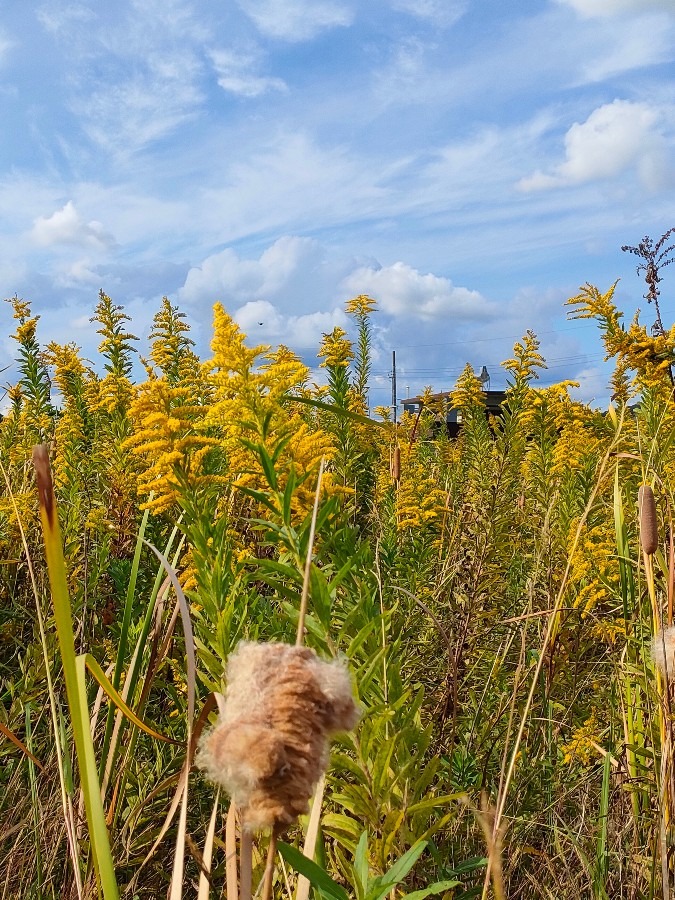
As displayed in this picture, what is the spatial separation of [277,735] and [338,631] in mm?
1224

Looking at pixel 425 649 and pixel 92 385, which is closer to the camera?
pixel 425 649

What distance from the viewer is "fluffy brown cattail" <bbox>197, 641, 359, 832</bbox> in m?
0.69

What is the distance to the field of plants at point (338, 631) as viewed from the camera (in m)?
1.46

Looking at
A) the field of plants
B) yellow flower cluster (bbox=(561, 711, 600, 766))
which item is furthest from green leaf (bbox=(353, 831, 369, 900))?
yellow flower cluster (bbox=(561, 711, 600, 766))

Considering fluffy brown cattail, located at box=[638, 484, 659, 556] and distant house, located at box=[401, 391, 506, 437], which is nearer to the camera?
fluffy brown cattail, located at box=[638, 484, 659, 556]

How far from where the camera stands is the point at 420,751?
5.23ft

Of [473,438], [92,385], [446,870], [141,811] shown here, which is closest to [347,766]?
[446,870]

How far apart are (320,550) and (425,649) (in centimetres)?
133

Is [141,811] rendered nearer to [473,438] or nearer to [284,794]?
[284,794]

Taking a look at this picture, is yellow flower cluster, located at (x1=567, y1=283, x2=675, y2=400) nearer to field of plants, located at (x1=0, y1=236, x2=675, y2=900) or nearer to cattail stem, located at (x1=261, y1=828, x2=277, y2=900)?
field of plants, located at (x1=0, y1=236, x2=675, y2=900)

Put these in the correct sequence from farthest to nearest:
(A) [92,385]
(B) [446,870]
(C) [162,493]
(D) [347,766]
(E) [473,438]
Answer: (A) [92,385] < (E) [473,438] < (C) [162,493] < (B) [446,870] < (D) [347,766]

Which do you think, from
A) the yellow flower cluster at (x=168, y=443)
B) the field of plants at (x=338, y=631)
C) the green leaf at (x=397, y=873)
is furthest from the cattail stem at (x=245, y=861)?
the yellow flower cluster at (x=168, y=443)

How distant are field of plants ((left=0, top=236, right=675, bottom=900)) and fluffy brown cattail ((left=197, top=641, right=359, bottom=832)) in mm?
12

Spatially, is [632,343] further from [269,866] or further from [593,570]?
[269,866]
